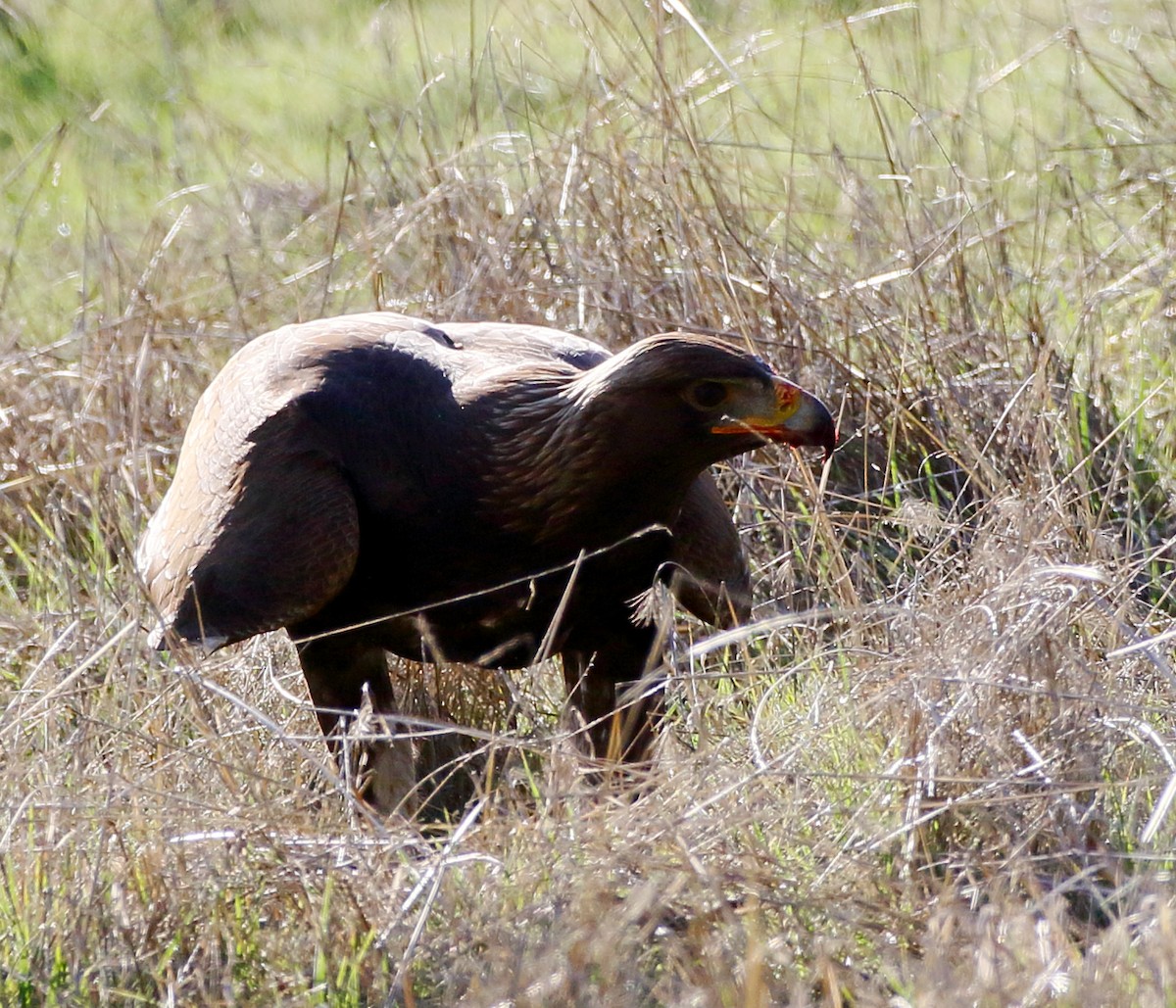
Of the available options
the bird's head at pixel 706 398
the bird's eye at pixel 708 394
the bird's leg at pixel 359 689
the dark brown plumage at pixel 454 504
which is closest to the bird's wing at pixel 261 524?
the dark brown plumage at pixel 454 504

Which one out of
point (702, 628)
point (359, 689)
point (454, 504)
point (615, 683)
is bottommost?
point (702, 628)

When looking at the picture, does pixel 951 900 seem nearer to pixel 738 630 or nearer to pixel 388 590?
pixel 738 630

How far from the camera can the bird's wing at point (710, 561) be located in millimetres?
3781

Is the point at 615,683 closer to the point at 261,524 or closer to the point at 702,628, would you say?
the point at 702,628

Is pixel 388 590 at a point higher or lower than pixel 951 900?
higher

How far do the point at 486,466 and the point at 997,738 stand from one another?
1.16 m

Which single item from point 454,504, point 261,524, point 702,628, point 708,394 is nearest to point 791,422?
point 708,394

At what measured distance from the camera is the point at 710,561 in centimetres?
Answer: 383

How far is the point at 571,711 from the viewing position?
3.63m

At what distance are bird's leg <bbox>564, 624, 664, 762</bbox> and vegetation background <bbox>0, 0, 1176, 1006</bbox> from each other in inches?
4.8

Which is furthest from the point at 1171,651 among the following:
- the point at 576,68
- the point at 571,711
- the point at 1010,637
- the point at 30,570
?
the point at 576,68

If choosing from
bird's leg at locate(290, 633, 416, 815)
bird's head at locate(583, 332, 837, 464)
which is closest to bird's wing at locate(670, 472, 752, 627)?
bird's head at locate(583, 332, 837, 464)

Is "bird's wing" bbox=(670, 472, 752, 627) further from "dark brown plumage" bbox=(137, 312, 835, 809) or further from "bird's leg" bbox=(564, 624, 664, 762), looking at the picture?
"bird's leg" bbox=(564, 624, 664, 762)

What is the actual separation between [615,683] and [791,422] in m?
0.82
